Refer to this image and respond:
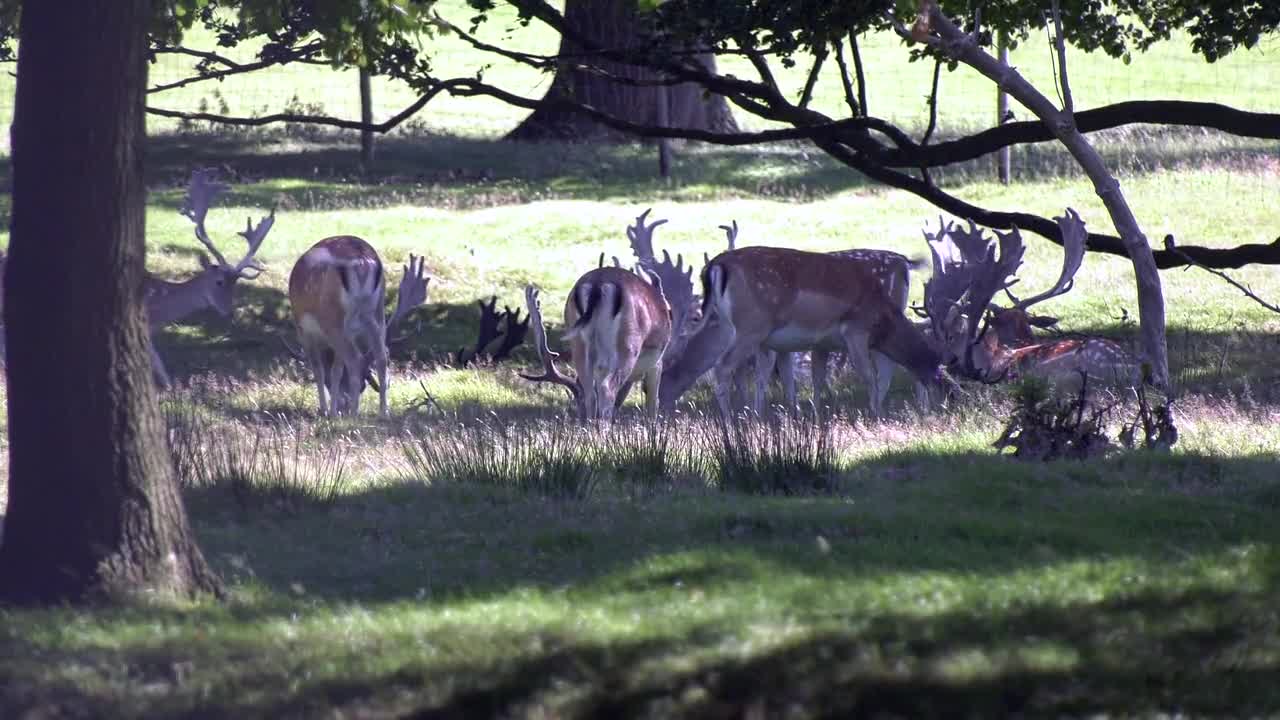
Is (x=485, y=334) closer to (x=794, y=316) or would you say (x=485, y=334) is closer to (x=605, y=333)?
(x=794, y=316)

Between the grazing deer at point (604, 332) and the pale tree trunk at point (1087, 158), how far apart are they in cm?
304

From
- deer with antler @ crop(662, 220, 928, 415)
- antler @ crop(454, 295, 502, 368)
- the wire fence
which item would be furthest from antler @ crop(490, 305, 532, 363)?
the wire fence

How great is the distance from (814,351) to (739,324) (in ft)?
5.82

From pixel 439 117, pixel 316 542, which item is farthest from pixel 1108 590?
pixel 439 117

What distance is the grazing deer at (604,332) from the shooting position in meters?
13.3

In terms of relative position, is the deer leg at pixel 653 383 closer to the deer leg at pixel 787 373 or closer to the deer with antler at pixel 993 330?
the deer leg at pixel 787 373

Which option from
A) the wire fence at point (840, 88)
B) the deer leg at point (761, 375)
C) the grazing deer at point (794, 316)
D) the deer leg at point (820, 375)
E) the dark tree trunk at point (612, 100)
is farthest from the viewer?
the wire fence at point (840, 88)

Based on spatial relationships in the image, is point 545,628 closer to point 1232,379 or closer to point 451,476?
point 451,476

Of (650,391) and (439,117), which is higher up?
(439,117)

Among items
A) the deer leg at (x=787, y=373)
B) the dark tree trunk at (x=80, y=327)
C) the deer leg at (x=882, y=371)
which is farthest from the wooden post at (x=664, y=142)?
the dark tree trunk at (x=80, y=327)

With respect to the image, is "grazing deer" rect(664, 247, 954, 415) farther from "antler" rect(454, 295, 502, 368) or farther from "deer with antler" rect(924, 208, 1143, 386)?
"antler" rect(454, 295, 502, 368)

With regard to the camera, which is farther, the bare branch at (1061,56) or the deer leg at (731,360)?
the deer leg at (731,360)

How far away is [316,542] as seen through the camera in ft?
26.0

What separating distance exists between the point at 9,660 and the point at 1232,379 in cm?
1288
